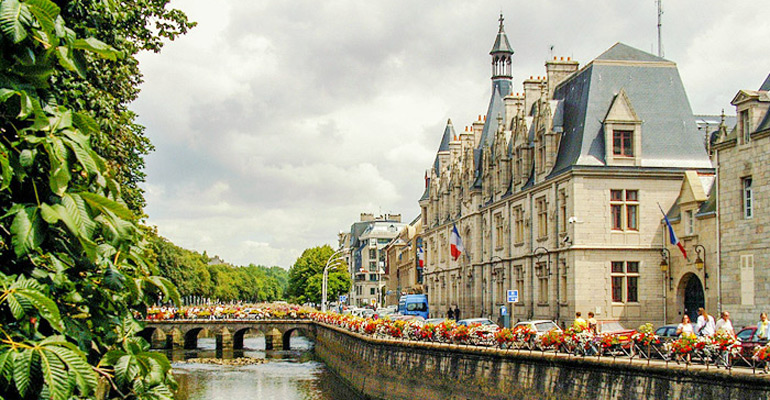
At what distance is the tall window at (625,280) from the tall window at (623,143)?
5.52 m

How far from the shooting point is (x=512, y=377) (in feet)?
99.1

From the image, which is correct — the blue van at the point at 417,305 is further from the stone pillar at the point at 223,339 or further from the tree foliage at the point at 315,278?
the tree foliage at the point at 315,278

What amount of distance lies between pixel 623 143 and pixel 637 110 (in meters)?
2.56

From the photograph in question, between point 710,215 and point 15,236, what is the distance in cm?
3575

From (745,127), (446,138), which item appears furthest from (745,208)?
(446,138)

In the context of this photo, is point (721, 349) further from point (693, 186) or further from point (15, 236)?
point (693, 186)

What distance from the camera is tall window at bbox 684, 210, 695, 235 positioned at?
4092 cm

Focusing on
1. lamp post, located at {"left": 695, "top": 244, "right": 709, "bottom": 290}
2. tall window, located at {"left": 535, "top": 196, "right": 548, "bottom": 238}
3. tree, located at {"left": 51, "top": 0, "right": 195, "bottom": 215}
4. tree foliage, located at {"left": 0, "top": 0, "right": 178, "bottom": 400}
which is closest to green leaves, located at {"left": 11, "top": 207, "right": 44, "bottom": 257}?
tree foliage, located at {"left": 0, "top": 0, "right": 178, "bottom": 400}

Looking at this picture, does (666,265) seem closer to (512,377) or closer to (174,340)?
(512,377)

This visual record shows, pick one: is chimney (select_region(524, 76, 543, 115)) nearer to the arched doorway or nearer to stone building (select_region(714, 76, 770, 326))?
the arched doorway

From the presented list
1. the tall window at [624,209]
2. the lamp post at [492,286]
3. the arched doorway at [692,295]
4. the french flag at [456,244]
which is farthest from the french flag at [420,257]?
the arched doorway at [692,295]

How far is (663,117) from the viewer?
46.5 meters

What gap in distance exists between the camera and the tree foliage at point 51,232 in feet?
23.1

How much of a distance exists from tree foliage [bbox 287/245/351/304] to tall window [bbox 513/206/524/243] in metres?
105
